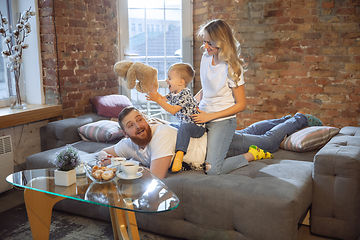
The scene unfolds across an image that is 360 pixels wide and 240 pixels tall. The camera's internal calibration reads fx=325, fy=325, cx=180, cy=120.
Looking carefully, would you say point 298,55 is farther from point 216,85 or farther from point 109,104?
point 109,104

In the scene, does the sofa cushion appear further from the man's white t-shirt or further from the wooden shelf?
the man's white t-shirt

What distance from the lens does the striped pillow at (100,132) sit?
2.91m

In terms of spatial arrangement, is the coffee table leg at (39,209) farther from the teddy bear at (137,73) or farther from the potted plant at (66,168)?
the teddy bear at (137,73)

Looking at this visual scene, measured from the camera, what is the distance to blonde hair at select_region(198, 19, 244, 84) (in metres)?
2.10

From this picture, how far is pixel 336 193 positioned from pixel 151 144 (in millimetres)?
1164

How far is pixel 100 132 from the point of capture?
2.92 m

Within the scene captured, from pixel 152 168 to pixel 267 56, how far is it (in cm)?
245

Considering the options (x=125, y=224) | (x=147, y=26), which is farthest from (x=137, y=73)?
(x=147, y=26)

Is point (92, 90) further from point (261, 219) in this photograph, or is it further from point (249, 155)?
point (261, 219)

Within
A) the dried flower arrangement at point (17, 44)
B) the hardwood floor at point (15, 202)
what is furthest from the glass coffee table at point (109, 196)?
the dried flower arrangement at point (17, 44)

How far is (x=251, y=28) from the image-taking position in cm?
383

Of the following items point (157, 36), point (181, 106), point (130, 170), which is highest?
point (157, 36)

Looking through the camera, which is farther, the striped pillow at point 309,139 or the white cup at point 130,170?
the striped pillow at point 309,139

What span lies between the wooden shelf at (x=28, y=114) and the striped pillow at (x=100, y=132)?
404 mm
